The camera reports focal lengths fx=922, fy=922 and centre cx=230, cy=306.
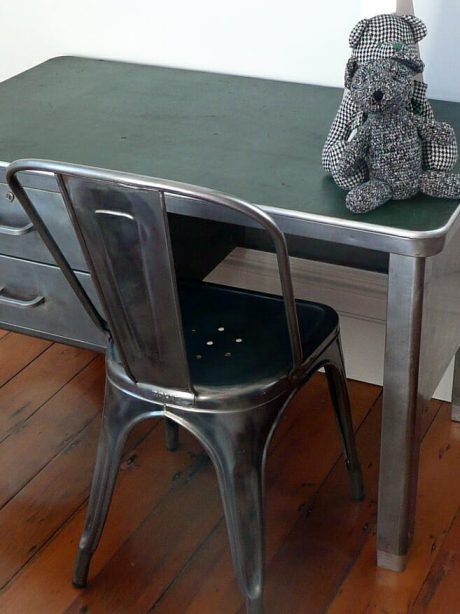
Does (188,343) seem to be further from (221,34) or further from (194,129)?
(221,34)

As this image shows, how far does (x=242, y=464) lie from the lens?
1475mm

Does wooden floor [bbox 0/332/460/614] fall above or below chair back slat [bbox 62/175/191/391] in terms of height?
below

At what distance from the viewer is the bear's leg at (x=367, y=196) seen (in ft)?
4.55

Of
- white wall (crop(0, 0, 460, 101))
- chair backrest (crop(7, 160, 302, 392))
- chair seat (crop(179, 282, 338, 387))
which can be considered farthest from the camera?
white wall (crop(0, 0, 460, 101))

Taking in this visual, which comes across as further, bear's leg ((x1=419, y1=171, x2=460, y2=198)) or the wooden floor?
the wooden floor

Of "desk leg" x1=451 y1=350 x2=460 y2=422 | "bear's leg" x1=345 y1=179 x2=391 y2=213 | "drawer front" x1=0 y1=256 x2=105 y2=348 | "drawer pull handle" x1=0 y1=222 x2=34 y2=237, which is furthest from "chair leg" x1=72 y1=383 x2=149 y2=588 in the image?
"desk leg" x1=451 y1=350 x2=460 y2=422

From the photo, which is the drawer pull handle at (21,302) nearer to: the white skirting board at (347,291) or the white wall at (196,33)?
the white skirting board at (347,291)

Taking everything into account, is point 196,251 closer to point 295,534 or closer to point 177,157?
point 177,157

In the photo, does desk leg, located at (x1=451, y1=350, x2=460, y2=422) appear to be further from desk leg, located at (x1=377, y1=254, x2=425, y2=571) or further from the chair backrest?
the chair backrest

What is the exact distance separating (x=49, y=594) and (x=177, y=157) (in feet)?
2.72

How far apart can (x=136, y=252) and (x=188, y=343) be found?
312 mm

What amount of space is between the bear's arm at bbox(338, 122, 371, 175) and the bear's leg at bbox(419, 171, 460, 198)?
0.33ft

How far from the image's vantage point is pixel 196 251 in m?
1.89

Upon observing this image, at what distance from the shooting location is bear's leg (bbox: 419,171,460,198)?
1.41 meters
